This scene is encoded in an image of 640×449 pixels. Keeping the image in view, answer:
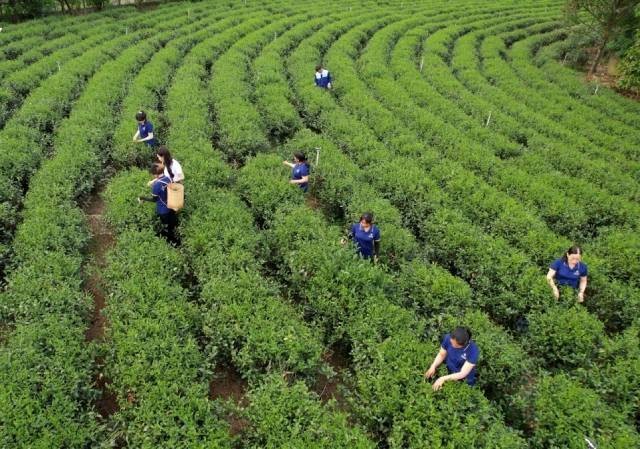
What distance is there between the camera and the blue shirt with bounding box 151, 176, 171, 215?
8914 mm

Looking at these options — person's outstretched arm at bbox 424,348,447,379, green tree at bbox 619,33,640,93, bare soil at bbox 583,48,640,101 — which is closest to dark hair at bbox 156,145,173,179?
person's outstretched arm at bbox 424,348,447,379

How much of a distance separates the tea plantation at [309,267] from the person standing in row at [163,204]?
0.80ft


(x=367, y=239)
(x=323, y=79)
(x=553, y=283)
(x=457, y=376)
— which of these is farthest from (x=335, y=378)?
(x=323, y=79)

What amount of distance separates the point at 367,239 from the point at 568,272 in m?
3.49

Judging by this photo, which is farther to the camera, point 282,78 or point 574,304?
point 282,78

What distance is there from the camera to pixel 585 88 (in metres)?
20.8

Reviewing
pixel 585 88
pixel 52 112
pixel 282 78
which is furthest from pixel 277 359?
pixel 585 88

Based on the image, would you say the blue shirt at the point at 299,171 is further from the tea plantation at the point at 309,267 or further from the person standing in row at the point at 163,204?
the person standing in row at the point at 163,204

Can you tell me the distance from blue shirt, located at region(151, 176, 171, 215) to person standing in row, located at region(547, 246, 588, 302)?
710 centimetres

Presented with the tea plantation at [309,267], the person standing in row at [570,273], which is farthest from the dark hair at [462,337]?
the person standing in row at [570,273]

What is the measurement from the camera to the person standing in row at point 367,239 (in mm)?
8539

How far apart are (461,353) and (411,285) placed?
2274mm

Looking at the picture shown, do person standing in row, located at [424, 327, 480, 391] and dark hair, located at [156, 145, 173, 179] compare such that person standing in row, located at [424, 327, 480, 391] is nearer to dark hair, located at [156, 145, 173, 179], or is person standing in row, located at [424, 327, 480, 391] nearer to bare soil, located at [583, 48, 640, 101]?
dark hair, located at [156, 145, 173, 179]

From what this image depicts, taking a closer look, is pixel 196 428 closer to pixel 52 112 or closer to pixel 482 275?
pixel 482 275
